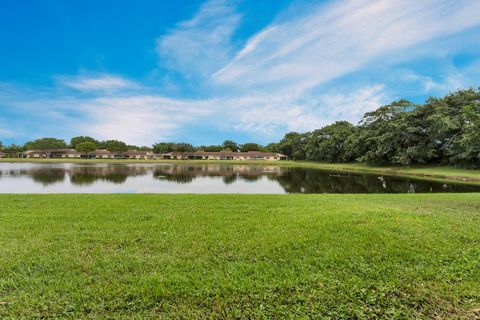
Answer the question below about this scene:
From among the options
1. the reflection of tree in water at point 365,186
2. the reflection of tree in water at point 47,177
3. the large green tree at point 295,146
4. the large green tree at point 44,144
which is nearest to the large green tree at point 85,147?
the large green tree at point 44,144

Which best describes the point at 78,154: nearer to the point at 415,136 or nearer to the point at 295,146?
the point at 295,146

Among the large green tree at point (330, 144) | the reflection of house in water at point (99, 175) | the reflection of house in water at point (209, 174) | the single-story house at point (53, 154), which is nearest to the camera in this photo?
the reflection of house in water at point (99, 175)

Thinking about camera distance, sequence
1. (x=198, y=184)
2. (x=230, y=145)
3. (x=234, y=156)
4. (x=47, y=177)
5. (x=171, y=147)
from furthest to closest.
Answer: (x=230, y=145), (x=171, y=147), (x=234, y=156), (x=47, y=177), (x=198, y=184)

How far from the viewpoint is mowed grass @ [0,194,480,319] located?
3.17 metres

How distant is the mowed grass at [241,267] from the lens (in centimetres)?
317

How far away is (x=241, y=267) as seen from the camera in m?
3.99

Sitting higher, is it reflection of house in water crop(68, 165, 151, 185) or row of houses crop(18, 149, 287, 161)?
row of houses crop(18, 149, 287, 161)

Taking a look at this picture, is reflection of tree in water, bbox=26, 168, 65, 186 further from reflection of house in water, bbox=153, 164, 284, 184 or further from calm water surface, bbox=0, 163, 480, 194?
reflection of house in water, bbox=153, 164, 284, 184

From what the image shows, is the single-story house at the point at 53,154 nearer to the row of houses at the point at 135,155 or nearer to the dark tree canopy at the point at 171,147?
the row of houses at the point at 135,155

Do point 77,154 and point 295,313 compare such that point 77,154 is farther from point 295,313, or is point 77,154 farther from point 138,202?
point 295,313

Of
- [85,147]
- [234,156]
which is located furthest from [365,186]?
[85,147]

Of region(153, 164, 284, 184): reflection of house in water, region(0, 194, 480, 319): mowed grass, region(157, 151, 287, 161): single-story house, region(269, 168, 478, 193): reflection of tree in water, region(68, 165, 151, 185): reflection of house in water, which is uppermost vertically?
region(157, 151, 287, 161): single-story house

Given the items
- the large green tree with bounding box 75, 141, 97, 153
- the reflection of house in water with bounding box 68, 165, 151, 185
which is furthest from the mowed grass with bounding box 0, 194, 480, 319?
the large green tree with bounding box 75, 141, 97, 153

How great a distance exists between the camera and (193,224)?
598 centimetres
